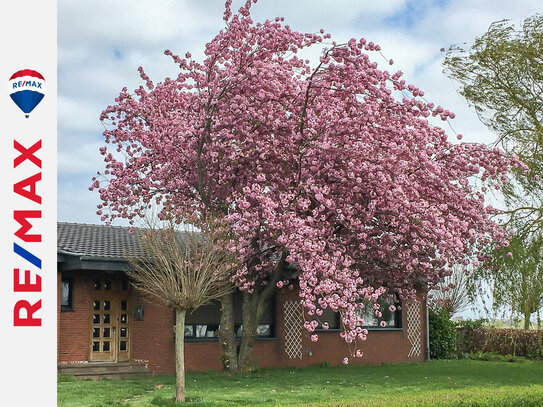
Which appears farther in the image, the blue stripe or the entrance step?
the entrance step

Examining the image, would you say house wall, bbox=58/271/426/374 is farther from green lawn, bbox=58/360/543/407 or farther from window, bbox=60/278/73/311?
green lawn, bbox=58/360/543/407

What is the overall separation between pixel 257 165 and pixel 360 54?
12.1ft

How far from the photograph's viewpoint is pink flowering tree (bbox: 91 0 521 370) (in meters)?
16.5

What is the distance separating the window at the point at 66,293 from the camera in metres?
19.1

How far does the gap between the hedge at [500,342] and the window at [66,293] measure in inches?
681

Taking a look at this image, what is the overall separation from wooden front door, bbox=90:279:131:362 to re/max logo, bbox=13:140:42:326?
12302mm

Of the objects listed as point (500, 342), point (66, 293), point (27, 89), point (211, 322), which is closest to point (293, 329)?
point (211, 322)

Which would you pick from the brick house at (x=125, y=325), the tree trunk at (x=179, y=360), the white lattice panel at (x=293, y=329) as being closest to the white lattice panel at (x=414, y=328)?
the brick house at (x=125, y=325)

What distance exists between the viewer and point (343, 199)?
1733 centimetres

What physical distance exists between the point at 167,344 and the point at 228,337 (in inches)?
72.5

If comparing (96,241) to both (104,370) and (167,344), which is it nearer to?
(167,344)

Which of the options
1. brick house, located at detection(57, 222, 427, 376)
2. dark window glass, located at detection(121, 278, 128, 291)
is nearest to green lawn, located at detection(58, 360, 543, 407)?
brick house, located at detection(57, 222, 427, 376)

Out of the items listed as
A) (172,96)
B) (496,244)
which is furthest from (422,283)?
(172,96)

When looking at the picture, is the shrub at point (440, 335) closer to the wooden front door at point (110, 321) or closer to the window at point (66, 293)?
the wooden front door at point (110, 321)
